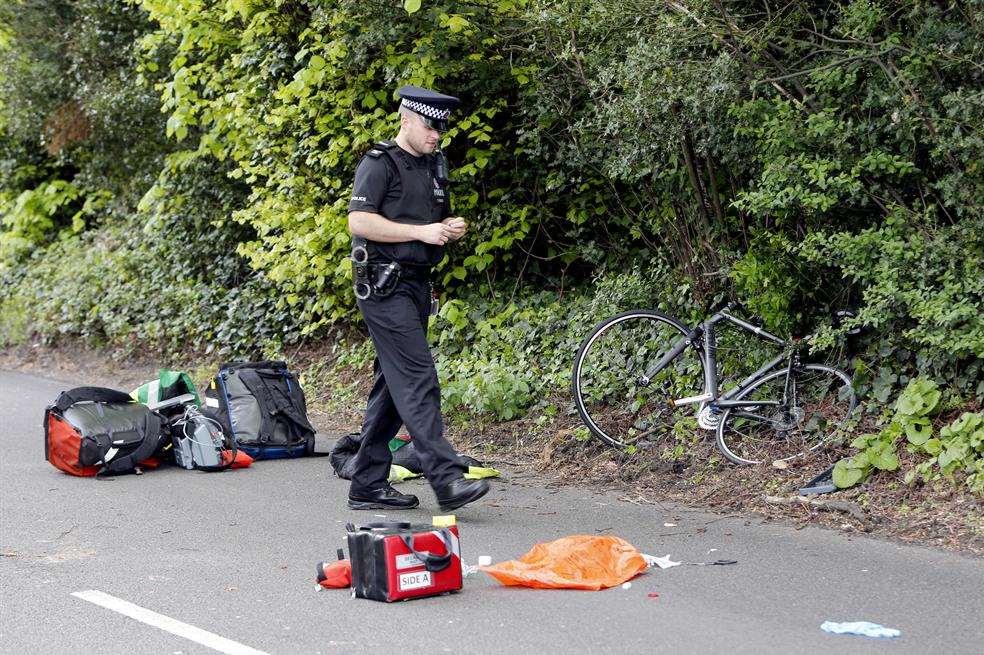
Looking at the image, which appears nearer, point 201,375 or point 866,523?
point 866,523

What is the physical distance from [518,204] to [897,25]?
467 cm

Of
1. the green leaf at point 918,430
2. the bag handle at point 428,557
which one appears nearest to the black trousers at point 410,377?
the bag handle at point 428,557

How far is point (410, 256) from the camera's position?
693 cm

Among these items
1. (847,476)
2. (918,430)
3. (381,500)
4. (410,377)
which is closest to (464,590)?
(410,377)

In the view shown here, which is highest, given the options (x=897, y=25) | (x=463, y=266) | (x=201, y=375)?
(x=897, y=25)

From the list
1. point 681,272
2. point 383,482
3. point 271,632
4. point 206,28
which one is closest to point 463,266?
point 681,272

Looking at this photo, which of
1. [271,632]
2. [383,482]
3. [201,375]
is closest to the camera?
[271,632]

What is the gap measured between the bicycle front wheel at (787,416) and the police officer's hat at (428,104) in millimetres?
2786

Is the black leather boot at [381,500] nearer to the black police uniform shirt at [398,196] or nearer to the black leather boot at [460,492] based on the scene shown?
the black leather boot at [460,492]

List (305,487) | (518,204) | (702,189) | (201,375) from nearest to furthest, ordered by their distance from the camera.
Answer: (305,487) < (702,189) < (518,204) < (201,375)

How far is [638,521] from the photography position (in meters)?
6.75

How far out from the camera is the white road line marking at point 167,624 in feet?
15.6

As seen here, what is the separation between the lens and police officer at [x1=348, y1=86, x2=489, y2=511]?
681 centimetres

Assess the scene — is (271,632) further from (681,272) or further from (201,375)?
(201,375)
